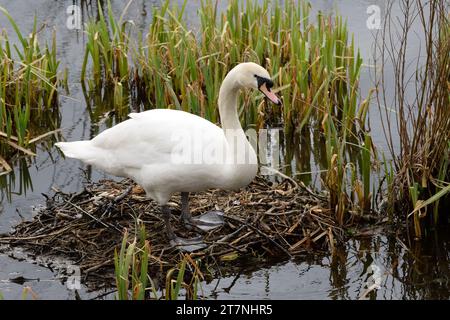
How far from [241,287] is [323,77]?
3.48m

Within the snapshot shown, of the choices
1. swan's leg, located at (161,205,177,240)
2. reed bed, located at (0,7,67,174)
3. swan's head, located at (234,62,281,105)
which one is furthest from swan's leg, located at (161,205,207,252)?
reed bed, located at (0,7,67,174)

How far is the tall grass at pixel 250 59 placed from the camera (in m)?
9.62

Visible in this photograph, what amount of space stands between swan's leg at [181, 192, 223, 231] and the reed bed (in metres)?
2.23

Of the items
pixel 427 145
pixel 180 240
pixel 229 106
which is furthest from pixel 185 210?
pixel 427 145

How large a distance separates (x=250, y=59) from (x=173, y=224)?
2.82 m

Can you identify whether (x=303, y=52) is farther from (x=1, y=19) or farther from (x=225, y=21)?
(x=1, y=19)

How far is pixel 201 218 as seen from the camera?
25.6 feet

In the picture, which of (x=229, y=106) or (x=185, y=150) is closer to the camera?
(x=185, y=150)

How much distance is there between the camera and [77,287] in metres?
7.00

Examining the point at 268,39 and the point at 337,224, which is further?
the point at 268,39

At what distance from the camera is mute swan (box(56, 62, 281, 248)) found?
23.1ft

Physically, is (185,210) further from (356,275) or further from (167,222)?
(356,275)

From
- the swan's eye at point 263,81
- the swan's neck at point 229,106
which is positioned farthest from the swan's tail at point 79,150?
the swan's eye at point 263,81

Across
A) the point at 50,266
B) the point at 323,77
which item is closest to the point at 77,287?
the point at 50,266
